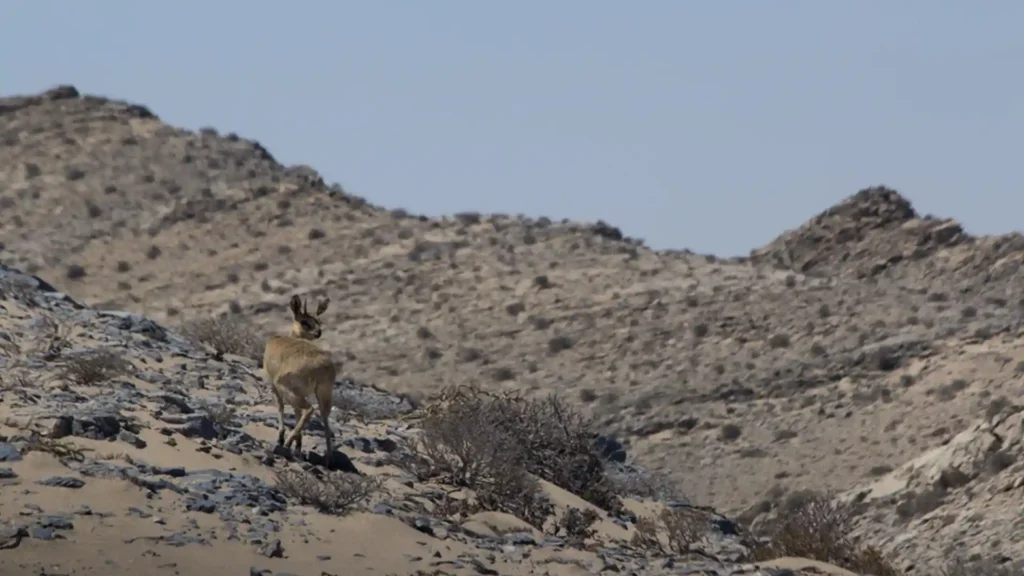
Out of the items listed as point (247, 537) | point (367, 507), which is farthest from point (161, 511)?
point (367, 507)

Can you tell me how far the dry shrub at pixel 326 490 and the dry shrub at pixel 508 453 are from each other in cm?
182

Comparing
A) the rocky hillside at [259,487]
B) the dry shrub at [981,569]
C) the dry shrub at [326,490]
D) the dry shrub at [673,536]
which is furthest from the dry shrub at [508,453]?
the dry shrub at [981,569]

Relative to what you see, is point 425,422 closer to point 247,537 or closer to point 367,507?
point 367,507

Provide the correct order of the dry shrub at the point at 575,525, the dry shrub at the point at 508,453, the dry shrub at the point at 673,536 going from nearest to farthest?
the dry shrub at the point at 673,536, the dry shrub at the point at 575,525, the dry shrub at the point at 508,453

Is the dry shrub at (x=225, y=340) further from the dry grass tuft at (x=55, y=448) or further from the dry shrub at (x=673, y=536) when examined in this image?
the dry grass tuft at (x=55, y=448)

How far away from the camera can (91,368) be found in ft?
53.7

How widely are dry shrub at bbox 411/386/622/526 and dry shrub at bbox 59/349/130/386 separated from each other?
2.77 metres

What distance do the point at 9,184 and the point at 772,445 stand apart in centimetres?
3086

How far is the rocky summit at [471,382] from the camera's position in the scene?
13227 mm

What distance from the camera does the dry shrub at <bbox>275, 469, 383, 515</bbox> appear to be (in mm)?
13344

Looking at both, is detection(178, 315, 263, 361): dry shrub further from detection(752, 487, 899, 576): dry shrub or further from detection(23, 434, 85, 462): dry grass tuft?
detection(23, 434, 85, 462): dry grass tuft

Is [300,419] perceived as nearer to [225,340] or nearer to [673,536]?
[673,536]

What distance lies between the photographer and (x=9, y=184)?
60.2 meters

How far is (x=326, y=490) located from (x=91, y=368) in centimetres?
377
